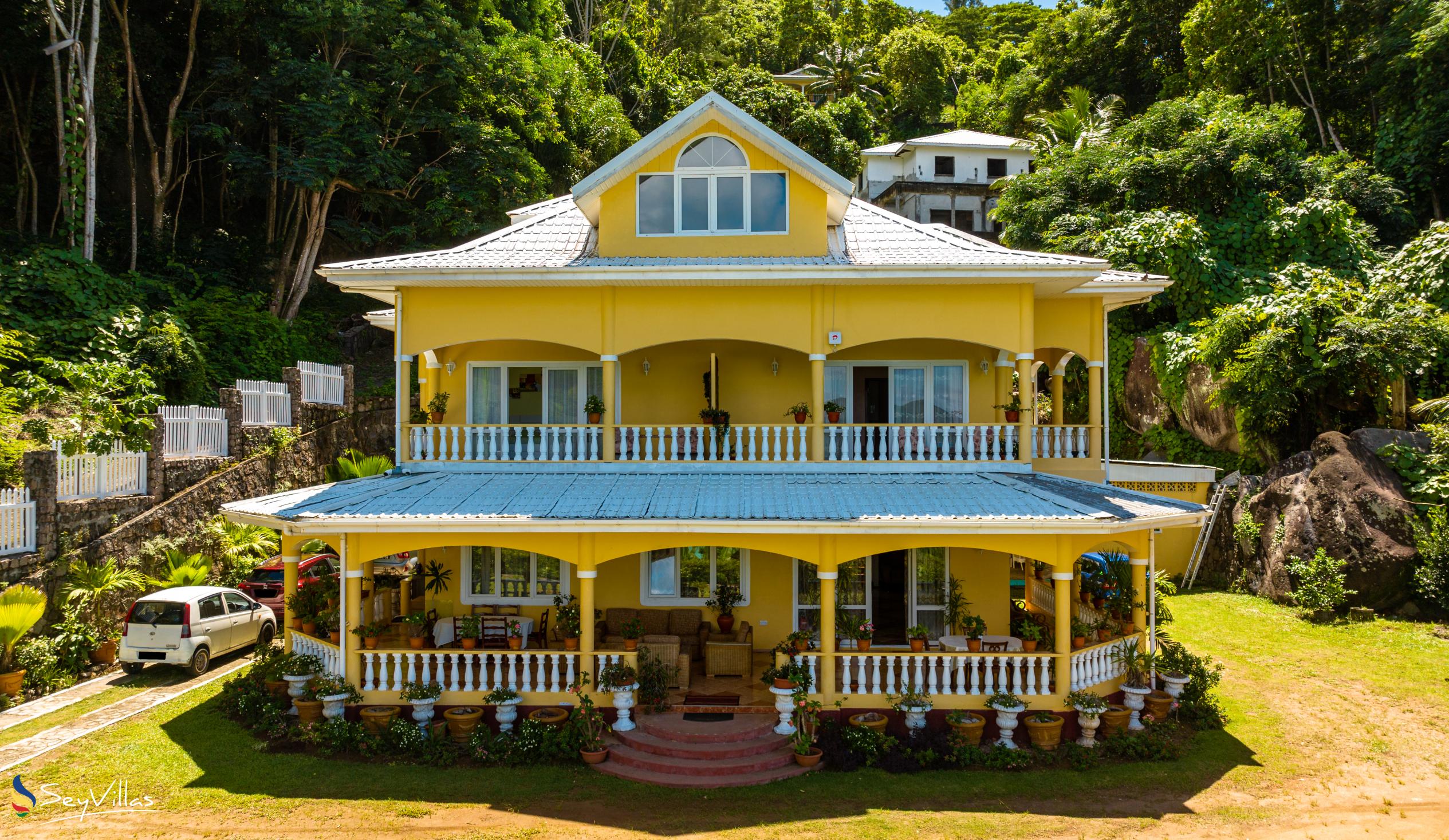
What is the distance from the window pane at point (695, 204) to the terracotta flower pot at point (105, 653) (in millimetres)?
13311

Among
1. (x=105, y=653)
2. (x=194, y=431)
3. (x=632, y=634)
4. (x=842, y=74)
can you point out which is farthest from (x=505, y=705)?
(x=842, y=74)

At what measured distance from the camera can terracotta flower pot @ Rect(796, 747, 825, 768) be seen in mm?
11078

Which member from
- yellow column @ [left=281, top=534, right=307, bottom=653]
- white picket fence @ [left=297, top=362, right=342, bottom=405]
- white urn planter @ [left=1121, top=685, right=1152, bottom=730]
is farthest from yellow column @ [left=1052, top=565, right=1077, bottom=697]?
white picket fence @ [left=297, top=362, right=342, bottom=405]

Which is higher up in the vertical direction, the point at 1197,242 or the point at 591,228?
the point at 1197,242

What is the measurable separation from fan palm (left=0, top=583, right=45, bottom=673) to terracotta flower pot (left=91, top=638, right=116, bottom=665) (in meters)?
1.52

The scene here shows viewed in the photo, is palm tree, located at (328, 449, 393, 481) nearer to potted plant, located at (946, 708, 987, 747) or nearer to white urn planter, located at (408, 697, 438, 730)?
white urn planter, located at (408, 697, 438, 730)

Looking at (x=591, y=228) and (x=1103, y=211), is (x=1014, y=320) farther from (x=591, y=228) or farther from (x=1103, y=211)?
(x=1103, y=211)

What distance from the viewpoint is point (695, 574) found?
48.7 feet

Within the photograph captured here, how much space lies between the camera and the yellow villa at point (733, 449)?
12.0 meters

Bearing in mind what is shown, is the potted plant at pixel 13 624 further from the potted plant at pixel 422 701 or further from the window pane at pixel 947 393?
the window pane at pixel 947 393

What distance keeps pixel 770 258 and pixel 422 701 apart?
356 inches

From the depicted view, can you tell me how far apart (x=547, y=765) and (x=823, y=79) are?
52.1m

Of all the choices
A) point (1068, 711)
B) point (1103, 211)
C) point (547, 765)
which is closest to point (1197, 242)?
point (1103, 211)

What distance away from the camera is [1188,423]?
24391 millimetres
